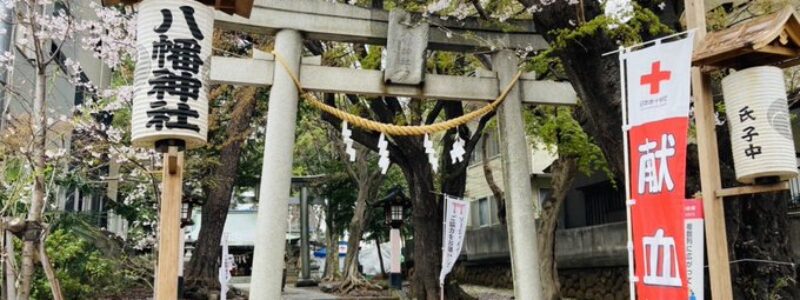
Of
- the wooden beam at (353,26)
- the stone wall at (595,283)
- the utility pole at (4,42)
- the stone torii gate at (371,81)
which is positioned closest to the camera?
the stone torii gate at (371,81)

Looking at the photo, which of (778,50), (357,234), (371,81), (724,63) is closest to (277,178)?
(371,81)

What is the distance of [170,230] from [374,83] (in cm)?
356

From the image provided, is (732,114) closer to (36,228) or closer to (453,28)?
(453,28)

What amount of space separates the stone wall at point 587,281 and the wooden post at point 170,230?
32.7 feet

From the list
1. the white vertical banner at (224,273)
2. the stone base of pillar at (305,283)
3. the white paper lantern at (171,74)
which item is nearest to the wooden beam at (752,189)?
the white paper lantern at (171,74)

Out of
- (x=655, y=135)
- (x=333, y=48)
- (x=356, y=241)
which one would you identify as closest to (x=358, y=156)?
(x=356, y=241)

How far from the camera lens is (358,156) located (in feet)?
67.8

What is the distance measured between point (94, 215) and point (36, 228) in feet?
27.3

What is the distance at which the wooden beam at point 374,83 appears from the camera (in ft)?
22.7

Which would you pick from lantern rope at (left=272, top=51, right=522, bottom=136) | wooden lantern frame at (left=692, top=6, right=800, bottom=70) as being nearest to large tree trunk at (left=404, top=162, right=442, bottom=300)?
lantern rope at (left=272, top=51, right=522, bottom=136)

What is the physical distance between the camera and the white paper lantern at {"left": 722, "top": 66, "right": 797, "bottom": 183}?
4.91m

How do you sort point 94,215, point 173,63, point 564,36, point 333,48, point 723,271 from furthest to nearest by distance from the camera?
point 94,215 → point 333,48 → point 564,36 → point 723,271 → point 173,63

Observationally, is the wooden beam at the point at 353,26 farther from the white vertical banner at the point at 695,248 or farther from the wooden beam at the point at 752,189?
the wooden beam at the point at 752,189

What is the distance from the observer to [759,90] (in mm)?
5035
